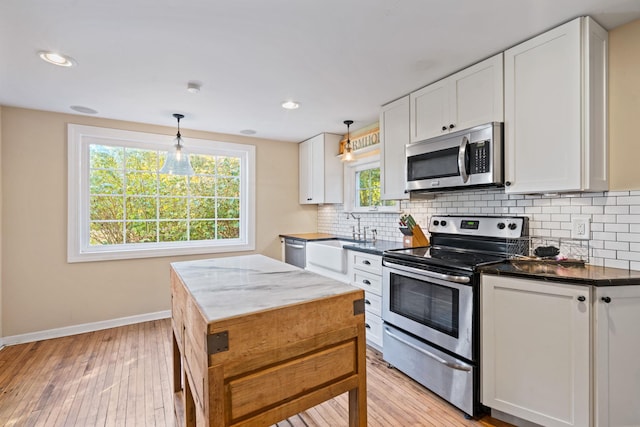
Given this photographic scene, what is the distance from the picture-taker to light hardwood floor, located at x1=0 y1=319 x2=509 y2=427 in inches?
76.1

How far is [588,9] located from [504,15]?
42cm

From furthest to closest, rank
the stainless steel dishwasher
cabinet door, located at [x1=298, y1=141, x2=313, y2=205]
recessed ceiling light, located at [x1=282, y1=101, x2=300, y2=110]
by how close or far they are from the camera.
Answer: cabinet door, located at [x1=298, y1=141, x2=313, y2=205] < the stainless steel dishwasher < recessed ceiling light, located at [x1=282, y1=101, x2=300, y2=110]

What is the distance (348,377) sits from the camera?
1.38 m

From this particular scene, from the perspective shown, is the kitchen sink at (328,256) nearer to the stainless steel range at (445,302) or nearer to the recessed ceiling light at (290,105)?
the stainless steel range at (445,302)

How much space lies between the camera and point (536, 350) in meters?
1.72

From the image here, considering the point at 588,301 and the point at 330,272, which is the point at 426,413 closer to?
the point at 588,301

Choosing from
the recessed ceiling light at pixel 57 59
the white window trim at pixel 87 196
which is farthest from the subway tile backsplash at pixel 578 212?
the recessed ceiling light at pixel 57 59

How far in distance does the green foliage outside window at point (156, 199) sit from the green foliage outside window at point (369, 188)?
1.73m

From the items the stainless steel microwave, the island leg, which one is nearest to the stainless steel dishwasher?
the stainless steel microwave

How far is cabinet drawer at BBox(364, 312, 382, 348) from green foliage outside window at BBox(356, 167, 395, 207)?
1348mm

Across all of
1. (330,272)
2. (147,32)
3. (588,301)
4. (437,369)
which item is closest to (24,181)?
(147,32)

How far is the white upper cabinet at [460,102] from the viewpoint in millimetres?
2096

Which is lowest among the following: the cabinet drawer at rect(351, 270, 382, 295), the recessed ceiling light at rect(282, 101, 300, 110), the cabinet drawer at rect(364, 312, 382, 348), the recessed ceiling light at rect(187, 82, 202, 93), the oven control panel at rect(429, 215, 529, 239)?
the cabinet drawer at rect(364, 312, 382, 348)

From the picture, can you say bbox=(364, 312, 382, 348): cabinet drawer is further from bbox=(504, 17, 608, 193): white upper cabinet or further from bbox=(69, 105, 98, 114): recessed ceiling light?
bbox=(69, 105, 98, 114): recessed ceiling light
